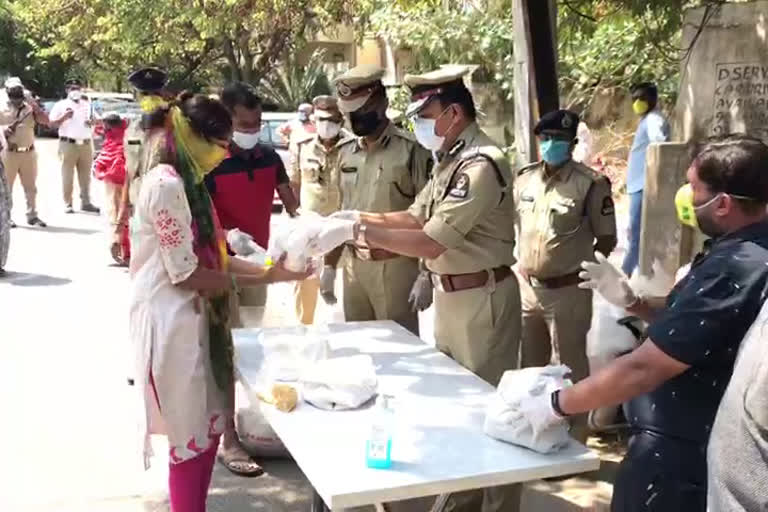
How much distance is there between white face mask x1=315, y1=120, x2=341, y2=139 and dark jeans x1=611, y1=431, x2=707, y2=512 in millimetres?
4261

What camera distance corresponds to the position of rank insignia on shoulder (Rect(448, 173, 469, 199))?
3.02 metres

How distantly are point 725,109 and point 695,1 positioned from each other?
Answer: 1861 millimetres

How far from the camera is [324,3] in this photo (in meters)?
20.2

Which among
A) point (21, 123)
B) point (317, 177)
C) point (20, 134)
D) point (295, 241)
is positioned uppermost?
point (21, 123)

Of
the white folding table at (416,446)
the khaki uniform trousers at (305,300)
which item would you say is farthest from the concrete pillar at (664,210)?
the white folding table at (416,446)

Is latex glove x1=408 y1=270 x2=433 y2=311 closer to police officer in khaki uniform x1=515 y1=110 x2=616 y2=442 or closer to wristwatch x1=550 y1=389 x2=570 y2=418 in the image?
police officer in khaki uniform x1=515 y1=110 x2=616 y2=442

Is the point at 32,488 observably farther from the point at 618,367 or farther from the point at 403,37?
the point at 403,37

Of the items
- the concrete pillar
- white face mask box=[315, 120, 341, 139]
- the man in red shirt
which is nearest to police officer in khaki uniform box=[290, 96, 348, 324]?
white face mask box=[315, 120, 341, 139]

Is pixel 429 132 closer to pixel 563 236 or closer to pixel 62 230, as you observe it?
Answer: pixel 563 236

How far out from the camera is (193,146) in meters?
2.94

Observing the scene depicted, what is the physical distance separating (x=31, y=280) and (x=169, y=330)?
5771mm

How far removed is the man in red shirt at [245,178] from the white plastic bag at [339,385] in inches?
72.2

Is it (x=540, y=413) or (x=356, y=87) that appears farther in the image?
(x=356, y=87)

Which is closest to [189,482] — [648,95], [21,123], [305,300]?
[305,300]
